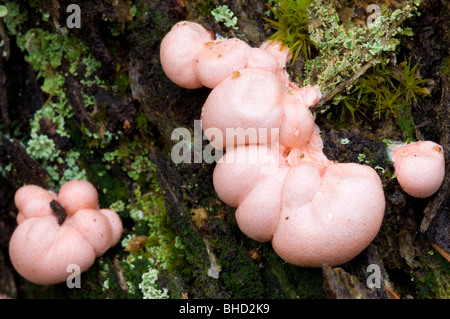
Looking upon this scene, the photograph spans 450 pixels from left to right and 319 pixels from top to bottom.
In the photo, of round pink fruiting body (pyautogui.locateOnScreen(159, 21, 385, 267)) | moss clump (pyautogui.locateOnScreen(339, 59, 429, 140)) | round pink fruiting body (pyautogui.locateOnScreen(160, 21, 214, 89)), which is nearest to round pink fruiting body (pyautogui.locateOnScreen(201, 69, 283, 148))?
round pink fruiting body (pyautogui.locateOnScreen(159, 21, 385, 267))

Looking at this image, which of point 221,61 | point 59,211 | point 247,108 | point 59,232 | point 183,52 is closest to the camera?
point 247,108

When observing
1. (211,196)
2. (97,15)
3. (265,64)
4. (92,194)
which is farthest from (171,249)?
(97,15)

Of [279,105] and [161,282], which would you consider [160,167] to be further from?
[279,105]

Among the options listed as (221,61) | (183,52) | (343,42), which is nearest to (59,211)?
A: (183,52)

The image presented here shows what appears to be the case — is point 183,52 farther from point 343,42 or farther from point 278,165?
point 343,42

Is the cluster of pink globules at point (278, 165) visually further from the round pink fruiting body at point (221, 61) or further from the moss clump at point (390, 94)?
the moss clump at point (390, 94)

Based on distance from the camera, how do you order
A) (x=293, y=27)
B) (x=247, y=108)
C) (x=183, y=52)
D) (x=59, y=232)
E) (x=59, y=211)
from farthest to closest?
(x=59, y=211)
(x=59, y=232)
(x=293, y=27)
(x=183, y=52)
(x=247, y=108)
